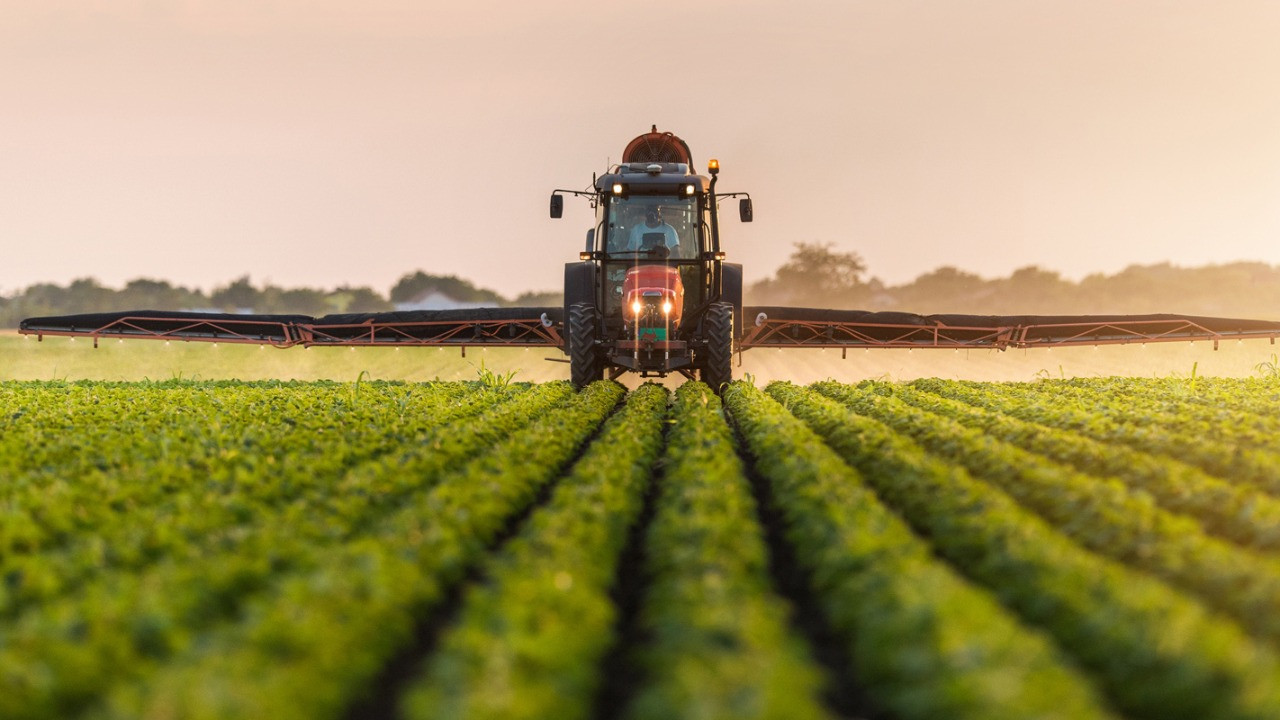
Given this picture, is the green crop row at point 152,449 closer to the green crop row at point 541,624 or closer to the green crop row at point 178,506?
the green crop row at point 178,506

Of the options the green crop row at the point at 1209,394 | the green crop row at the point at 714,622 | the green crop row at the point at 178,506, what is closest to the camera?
the green crop row at the point at 714,622

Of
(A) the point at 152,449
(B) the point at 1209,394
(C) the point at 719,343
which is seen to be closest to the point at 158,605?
(A) the point at 152,449

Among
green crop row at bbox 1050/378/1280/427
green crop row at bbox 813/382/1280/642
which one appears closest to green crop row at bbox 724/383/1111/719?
green crop row at bbox 813/382/1280/642

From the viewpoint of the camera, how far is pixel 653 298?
15734mm

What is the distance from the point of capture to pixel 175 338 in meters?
21.5

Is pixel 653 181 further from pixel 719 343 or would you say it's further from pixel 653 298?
pixel 719 343

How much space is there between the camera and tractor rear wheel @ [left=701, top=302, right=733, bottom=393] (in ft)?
53.5

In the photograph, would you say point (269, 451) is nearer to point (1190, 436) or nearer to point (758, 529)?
point (758, 529)

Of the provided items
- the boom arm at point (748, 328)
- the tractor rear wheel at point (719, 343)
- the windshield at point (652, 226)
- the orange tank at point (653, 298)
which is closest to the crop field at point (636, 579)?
the orange tank at point (653, 298)

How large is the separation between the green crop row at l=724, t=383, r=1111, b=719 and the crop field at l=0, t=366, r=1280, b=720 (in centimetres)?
2

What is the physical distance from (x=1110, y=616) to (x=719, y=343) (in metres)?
12.2

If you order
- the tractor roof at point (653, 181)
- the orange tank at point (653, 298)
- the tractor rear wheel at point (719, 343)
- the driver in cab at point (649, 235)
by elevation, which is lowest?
the tractor rear wheel at point (719, 343)

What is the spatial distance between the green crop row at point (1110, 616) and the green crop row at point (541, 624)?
2139mm

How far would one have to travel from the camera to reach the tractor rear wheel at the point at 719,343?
16.3 metres
